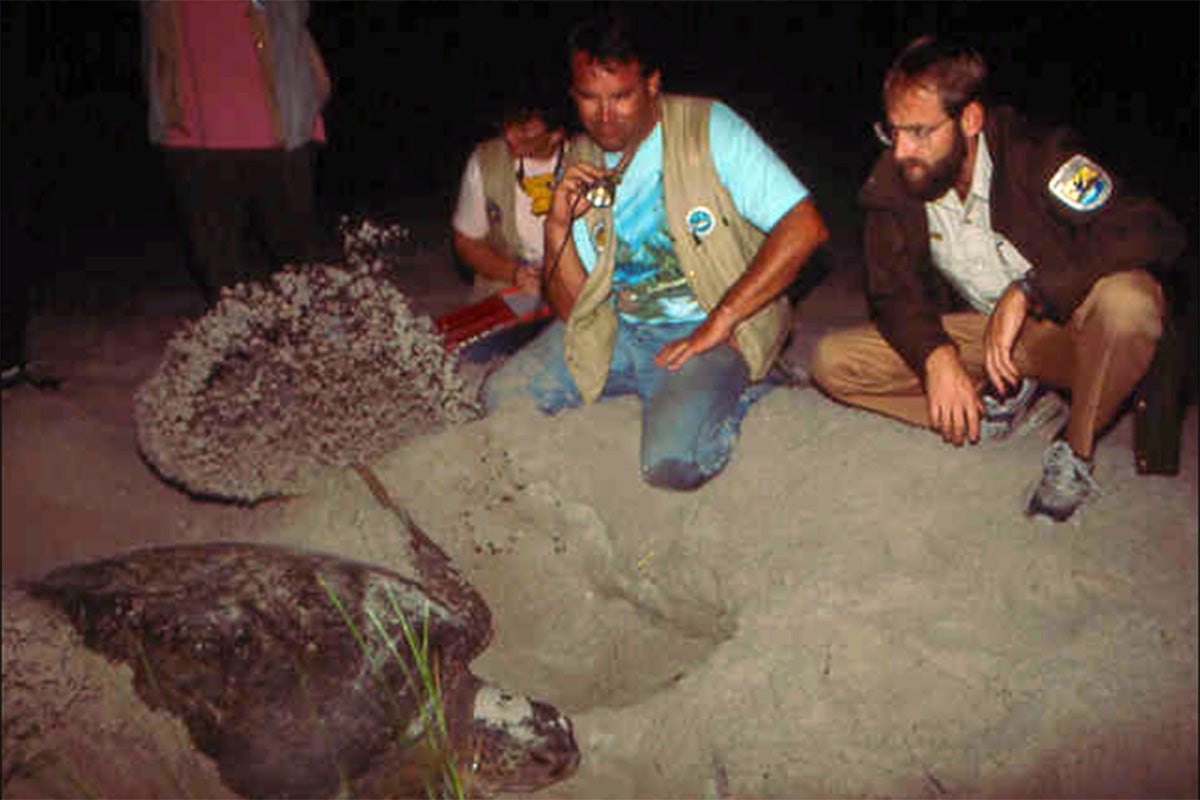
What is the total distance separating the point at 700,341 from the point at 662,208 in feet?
1.38

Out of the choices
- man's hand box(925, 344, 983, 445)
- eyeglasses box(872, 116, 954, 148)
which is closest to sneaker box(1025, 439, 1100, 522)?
man's hand box(925, 344, 983, 445)

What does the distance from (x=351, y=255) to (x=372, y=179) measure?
205cm

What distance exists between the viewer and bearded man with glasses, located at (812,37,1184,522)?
6.32 feet

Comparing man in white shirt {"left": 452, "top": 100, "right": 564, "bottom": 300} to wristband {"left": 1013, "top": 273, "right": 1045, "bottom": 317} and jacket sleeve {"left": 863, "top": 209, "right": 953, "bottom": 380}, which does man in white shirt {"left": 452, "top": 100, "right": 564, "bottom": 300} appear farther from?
wristband {"left": 1013, "top": 273, "right": 1045, "bottom": 317}

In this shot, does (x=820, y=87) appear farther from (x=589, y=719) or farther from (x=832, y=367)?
(x=589, y=719)

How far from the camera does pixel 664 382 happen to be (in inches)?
98.1

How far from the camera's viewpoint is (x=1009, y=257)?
2.14m

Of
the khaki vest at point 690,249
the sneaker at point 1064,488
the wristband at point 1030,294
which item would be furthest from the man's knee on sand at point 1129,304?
the khaki vest at point 690,249

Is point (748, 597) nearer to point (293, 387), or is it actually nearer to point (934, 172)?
point (934, 172)

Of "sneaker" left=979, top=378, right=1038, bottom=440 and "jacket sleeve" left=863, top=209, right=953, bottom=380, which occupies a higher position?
"jacket sleeve" left=863, top=209, right=953, bottom=380

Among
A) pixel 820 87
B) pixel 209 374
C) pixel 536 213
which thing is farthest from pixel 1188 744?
pixel 820 87

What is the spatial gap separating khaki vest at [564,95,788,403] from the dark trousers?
3.42ft

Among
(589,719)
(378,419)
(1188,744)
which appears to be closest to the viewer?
(1188,744)

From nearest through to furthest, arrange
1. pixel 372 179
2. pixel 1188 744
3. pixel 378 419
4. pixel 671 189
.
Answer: pixel 1188 744 < pixel 671 189 < pixel 378 419 < pixel 372 179
